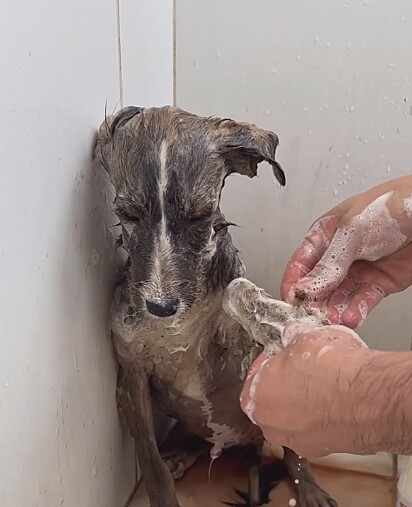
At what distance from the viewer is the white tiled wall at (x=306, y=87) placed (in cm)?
120

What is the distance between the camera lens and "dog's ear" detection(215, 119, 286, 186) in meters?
0.96

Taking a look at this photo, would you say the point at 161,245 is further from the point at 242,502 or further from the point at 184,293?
the point at 242,502

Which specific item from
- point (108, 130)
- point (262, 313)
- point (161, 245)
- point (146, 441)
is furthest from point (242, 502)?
point (108, 130)

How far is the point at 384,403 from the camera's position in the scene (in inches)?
25.9

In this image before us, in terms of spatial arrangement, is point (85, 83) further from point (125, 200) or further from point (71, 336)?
point (71, 336)

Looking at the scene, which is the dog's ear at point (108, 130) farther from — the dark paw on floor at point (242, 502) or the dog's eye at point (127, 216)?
the dark paw on floor at point (242, 502)

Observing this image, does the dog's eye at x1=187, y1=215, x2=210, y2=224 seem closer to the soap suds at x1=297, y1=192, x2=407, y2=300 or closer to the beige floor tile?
the soap suds at x1=297, y1=192, x2=407, y2=300

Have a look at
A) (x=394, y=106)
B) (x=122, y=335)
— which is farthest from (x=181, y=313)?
(x=394, y=106)

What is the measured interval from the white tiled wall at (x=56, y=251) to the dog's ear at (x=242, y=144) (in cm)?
17

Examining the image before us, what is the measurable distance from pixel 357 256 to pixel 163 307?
29 centimetres

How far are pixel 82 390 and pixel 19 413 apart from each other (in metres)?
0.18

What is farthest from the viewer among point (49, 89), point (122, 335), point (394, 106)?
point (394, 106)

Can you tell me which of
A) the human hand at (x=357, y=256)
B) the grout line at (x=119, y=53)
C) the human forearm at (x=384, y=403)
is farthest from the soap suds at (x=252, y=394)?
the grout line at (x=119, y=53)

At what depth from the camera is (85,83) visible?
3.07 feet
